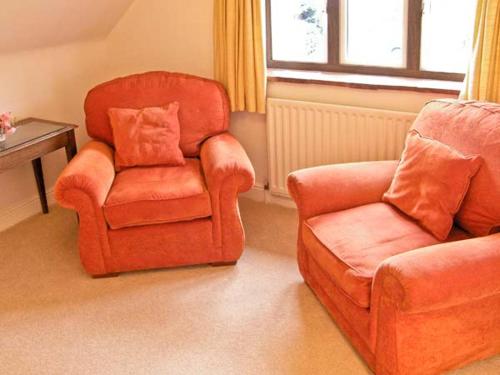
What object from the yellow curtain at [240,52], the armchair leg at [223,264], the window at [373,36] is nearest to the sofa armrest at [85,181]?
the armchair leg at [223,264]

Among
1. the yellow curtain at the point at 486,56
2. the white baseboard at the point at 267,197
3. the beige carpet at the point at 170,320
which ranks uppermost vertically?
the yellow curtain at the point at 486,56

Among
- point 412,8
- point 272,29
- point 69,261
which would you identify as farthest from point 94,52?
point 412,8

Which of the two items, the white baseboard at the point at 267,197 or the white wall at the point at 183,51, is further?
the white baseboard at the point at 267,197

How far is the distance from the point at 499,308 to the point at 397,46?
1.64 metres

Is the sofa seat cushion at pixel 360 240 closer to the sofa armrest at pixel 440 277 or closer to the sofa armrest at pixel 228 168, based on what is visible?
the sofa armrest at pixel 440 277

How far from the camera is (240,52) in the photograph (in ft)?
→ 10.9

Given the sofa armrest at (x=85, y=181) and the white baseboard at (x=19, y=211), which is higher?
the sofa armrest at (x=85, y=181)

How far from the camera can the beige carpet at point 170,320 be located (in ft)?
7.57

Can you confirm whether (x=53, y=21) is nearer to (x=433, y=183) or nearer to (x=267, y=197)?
(x=267, y=197)

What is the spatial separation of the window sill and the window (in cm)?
5

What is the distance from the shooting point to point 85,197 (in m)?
2.72

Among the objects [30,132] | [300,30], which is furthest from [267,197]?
[30,132]

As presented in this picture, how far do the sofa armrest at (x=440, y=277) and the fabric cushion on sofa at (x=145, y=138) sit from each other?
156 cm

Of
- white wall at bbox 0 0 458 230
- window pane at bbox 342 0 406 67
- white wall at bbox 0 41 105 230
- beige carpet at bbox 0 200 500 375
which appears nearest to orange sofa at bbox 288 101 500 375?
beige carpet at bbox 0 200 500 375
